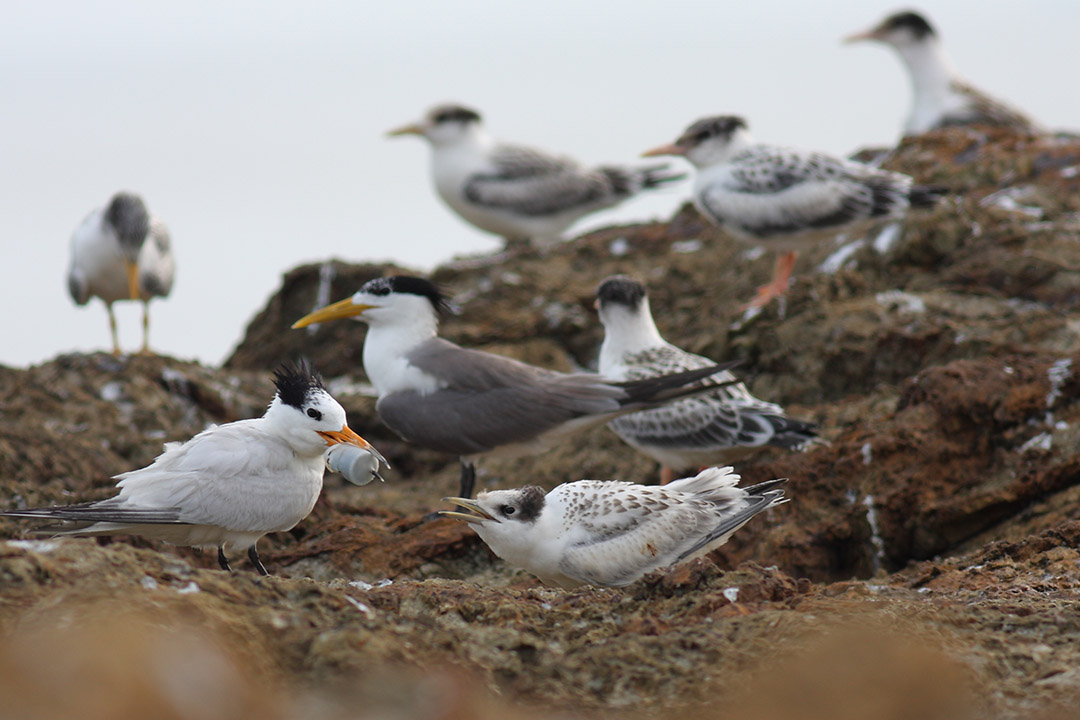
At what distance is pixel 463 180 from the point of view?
50.1ft

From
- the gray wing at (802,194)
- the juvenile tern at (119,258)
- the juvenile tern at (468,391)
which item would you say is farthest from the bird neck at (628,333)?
the juvenile tern at (119,258)

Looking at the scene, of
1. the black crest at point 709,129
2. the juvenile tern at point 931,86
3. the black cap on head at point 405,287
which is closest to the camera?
the black cap on head at point 405,287

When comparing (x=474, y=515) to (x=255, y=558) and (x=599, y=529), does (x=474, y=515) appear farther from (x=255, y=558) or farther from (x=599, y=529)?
(x=255, y=558)

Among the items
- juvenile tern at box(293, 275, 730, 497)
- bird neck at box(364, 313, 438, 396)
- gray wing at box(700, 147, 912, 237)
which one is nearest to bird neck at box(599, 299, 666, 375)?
juvenile tern at box(293, 275, 730, 497)

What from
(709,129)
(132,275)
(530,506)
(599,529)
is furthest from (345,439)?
(132,275)

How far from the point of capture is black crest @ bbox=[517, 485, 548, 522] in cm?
576

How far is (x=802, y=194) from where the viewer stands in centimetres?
1026

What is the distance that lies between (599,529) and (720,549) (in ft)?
6.00

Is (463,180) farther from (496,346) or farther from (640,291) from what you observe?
(640,291)

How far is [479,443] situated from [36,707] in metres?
4.84

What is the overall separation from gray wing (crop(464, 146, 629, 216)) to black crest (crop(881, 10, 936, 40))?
5.12m

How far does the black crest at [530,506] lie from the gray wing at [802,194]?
5254mm

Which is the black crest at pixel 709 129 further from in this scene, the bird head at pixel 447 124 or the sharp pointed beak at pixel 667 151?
the bird head at pixel 447 124

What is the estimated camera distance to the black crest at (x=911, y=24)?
55.6 ft
